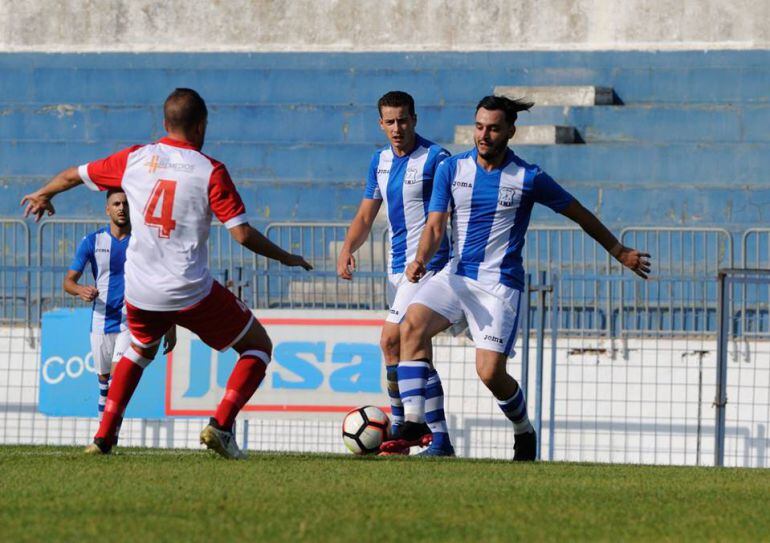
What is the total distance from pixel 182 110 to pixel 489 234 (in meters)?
2.12

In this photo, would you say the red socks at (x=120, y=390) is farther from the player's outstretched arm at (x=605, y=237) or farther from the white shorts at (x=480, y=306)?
the player's outstretched arm at (x=605, y=237)

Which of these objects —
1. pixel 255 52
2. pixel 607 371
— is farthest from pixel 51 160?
pixel 607 371

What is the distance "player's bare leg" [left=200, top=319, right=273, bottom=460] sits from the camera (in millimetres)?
8281

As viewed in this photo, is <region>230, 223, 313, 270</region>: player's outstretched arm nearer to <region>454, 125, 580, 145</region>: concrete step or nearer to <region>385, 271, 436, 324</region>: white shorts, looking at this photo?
<region>385, 271, 436, 324</region>: white shorts

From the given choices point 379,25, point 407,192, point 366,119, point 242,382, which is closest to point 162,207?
point 242,382

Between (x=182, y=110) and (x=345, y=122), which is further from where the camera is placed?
(x=345, y=122)

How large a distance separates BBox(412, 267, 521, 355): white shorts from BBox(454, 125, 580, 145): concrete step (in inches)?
347

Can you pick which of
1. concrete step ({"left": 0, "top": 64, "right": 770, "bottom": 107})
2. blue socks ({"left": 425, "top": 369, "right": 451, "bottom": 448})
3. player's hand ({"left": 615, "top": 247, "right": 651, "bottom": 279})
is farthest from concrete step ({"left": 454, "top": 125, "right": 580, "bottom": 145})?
player's hand ({"left": 615, "top": 247, "right": 651, "bottom": 279})

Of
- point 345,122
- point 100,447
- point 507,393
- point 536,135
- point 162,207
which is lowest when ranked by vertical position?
point 100,447

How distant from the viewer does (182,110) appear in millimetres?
8133

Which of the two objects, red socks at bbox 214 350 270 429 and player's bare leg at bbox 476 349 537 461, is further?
player's bare leg at bbox 476 349 537 461

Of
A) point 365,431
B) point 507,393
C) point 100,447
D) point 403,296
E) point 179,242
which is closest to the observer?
point 179,242

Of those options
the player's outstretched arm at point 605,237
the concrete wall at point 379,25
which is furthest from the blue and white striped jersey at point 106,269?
the concrete wall at point 379,25

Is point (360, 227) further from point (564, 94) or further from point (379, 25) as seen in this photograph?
point (379, 25)
